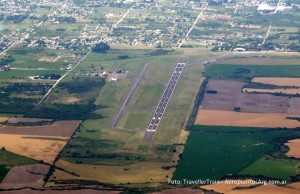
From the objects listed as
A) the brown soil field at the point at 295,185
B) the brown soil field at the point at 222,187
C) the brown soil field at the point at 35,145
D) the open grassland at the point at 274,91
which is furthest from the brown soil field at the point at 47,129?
the brown soil field at the point at 295,185

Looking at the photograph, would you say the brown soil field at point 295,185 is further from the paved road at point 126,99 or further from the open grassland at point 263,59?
the open grassland at point 263,59

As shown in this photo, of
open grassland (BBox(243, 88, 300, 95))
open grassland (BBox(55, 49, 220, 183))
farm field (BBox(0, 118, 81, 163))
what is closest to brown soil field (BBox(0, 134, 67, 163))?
farm field (BBox(0, 118, 81, 163))

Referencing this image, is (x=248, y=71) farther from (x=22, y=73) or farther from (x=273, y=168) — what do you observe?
(x=22, y=73)

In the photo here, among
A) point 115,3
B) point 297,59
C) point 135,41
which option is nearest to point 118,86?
point 135,41

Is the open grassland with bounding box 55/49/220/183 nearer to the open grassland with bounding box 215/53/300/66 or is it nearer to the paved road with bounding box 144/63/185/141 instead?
the paved road with bounding box 144/63/185/141

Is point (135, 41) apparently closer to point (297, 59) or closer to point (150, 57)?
point (150, 57)

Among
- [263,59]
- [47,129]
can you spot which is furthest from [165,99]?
[263,59]

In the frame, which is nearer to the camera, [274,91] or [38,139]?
[38,139]

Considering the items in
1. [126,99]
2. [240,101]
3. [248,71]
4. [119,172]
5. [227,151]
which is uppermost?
[119,172]
